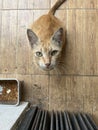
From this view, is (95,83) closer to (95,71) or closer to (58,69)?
(95,71)

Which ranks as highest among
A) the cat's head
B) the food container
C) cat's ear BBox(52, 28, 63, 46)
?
cat's ear BBox(52, 28, 63, 46)

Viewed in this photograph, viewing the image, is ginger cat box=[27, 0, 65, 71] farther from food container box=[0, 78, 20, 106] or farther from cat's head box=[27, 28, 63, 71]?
food container box=[0, 78, 20, 106]

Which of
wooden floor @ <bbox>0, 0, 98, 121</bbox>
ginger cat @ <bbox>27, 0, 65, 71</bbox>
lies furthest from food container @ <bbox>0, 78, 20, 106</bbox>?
ginger cat @ <bbox>27, 0, 65, 71</bbox>

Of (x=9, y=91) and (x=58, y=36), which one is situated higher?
(x=58, y=36)

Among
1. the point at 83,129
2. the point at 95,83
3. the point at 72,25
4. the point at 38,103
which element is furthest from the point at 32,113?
the point at 72,25

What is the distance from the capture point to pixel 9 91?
4.94 ft

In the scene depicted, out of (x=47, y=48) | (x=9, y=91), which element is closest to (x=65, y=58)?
(x=47, y=48)

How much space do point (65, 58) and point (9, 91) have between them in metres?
0.41

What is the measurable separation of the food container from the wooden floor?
59 mm

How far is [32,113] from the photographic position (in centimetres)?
133

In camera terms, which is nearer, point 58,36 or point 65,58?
point 58,36

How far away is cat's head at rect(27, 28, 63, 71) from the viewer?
4.39 feet

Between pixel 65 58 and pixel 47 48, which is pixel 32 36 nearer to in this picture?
pixel 47 48

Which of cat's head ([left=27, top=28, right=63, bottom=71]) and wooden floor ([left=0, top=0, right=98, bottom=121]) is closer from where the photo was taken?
cat's head ([left=27, top=28, right=63, bottom=71])
